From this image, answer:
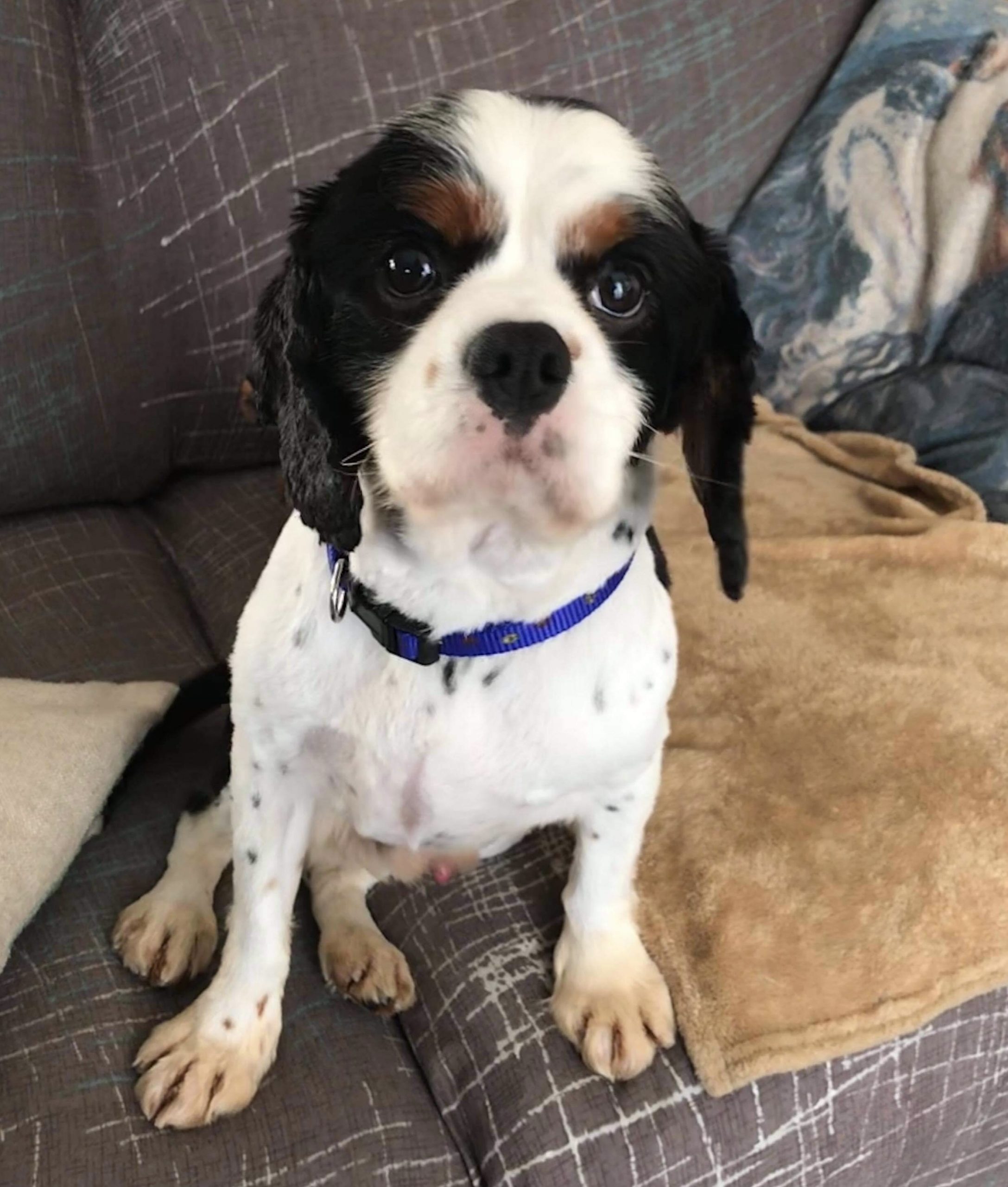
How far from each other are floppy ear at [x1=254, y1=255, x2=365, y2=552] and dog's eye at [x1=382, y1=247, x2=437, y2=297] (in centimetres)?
7

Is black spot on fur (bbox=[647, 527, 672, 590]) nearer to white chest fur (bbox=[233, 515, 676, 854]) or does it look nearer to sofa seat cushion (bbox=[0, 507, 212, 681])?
white chest fur (bbox=[233, 515, 676, 854])

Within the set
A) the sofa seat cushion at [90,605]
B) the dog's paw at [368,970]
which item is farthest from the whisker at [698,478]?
the sofa seat cushion at [90,605]

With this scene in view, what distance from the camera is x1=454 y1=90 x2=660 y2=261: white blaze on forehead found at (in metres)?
0.93

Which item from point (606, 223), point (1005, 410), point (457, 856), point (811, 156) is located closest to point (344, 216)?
point (606, 223)

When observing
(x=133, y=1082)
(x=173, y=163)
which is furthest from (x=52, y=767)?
(x=173, y=163)

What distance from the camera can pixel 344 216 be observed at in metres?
0.98

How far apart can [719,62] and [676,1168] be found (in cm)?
195

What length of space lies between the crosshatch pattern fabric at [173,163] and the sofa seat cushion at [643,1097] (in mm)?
1069

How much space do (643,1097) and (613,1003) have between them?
3.6 inches

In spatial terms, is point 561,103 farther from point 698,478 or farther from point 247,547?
point 247,547

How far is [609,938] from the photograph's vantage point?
Result: 1235 mm

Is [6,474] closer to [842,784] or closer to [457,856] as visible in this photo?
[457,856]

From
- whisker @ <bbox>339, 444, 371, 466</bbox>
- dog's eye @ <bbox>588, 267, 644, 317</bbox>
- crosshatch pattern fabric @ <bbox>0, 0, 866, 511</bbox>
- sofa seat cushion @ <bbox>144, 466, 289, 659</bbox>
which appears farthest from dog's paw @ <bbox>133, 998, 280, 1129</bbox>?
crosshatch pattern fabric @ <bbox>0, 0, 866, 511</bbox>

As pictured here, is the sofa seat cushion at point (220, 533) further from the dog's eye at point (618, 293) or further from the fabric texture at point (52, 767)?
the dog's eye at point (618, 293)
